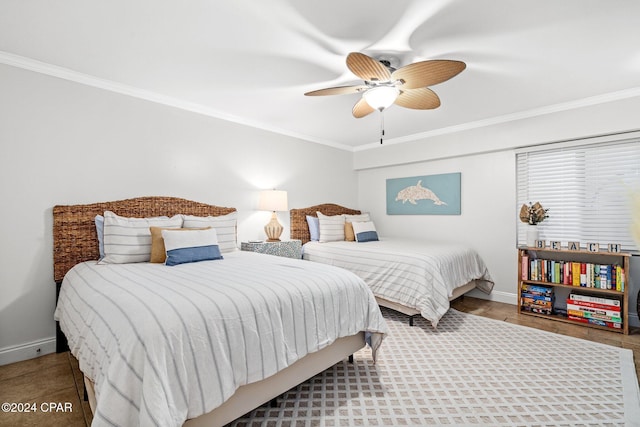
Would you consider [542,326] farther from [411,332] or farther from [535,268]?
[411,332]

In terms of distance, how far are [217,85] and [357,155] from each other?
3.13m

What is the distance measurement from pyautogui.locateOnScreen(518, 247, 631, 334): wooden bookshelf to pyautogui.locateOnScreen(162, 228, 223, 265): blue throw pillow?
3.39 meters

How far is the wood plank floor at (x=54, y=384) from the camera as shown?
175 centimetres

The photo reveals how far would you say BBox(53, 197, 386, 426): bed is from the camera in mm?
1191

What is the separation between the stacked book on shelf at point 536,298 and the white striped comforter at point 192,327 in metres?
2.33

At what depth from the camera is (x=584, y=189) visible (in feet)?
11.4

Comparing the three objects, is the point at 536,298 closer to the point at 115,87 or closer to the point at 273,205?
the point at 273,205

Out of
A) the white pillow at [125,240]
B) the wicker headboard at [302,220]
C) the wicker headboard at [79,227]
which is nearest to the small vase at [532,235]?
the wicker headboard at [302,220]

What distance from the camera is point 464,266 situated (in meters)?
3.63

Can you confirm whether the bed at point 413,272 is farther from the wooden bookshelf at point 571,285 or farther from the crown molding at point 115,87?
the crown molding at point 115,87

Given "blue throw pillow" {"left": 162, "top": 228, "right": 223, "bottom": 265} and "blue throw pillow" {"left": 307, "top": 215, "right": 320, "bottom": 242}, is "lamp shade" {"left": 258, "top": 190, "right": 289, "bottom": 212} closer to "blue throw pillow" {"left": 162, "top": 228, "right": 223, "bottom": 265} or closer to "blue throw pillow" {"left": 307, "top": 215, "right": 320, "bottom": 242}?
"blue throw pillow" {"left": 307, "top": 215, "right": 320, "bottom": 242}

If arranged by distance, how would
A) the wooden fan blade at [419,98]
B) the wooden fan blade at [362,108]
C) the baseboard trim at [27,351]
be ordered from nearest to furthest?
1. the baseboard trim at [27,351]
2. the wooden fan blade at [419,98]
3. the wooden fan blade at [362,108]

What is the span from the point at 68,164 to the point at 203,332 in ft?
7.58

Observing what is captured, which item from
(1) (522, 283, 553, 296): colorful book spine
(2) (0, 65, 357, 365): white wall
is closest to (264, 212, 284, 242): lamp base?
(2) (0, 65, 357, 365): white wall
